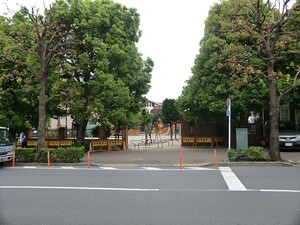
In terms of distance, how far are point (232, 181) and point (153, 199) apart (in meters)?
3.45

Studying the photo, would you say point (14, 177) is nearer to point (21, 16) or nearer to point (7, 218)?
point (7, 218)

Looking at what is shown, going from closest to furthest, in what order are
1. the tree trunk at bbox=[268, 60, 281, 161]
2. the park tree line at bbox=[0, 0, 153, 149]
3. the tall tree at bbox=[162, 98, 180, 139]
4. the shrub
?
the tree trunk at bbox=[268, 60, 281, 161] < the shrub < the park tree line at bbox=[0, 0, 153, 149] < the tall tree at bbox=[162, 98, 180, 139]

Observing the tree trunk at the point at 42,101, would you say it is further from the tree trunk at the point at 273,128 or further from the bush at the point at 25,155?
the tree trunk at the point at 273,128

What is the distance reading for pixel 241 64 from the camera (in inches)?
742

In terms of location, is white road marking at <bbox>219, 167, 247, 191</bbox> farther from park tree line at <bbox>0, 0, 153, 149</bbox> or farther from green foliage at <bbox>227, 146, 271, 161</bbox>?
park tree line at <bbox>0, 0, 153, 149</bbox>

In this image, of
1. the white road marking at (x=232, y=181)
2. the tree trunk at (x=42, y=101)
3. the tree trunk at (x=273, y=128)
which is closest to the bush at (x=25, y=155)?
the tree trunk at (x=42, y=101)

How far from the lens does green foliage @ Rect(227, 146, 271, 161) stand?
1520 centimetres

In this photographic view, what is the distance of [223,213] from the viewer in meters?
6.59

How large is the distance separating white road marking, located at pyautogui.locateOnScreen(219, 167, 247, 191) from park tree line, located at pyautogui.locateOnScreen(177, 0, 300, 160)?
4.13 metres

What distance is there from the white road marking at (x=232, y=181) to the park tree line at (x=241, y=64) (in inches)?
162

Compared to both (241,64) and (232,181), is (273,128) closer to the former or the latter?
(241,64)

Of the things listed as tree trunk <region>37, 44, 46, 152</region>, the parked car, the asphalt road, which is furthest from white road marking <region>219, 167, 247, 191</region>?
tree trunk <region>37, 44, 46, 152</region>

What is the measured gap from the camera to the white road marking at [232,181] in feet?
30.1

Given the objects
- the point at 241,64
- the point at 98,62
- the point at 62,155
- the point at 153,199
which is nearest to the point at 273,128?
the point at 241,64
